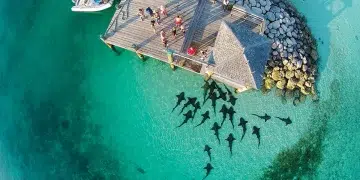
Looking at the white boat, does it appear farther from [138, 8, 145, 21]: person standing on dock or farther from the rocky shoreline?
the rocky shoreline

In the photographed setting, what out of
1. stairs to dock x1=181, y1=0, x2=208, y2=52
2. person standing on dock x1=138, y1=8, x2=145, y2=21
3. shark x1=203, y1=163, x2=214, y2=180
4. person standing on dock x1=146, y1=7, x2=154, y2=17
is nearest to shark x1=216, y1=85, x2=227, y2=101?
stairs to dock x1=181, y1=0, x2=208, y2=52

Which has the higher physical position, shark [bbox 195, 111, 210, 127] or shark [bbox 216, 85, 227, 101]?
shark [bbox 216, 85, 227, 101]

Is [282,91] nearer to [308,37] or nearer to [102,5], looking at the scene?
[308,37]

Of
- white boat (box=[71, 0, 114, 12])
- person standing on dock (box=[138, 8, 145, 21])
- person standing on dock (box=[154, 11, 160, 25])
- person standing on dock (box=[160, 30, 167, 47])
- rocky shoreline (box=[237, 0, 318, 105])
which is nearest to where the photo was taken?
person standing on dock (box=[160, 30, 167, 47])

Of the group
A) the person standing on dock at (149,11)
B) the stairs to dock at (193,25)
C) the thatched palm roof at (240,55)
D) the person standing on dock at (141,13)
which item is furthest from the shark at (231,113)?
the person standing on dock at (141,13)

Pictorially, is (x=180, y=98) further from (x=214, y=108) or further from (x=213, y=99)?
(x=214, y=108)

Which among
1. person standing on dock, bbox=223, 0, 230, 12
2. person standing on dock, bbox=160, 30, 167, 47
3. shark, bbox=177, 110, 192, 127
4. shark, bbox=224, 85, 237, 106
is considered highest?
person standing on dock, bbox=223, 0, 230, 12

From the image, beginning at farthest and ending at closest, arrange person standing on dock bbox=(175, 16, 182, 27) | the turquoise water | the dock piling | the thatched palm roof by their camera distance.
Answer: the turquoise water
person standing on dock bbox=(175, 16, 182, 27)
the dock piling
the thatched palm roof
